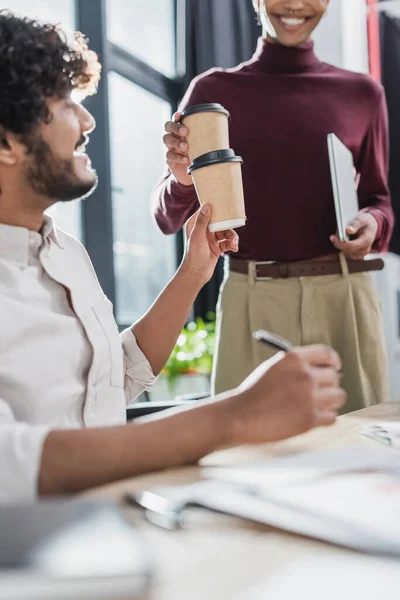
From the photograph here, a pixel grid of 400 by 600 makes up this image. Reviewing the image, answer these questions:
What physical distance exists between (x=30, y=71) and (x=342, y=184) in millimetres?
833

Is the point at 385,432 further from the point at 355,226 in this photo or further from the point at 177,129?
the point at 355,226

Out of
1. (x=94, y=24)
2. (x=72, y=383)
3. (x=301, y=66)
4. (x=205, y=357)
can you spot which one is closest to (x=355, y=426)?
(x=72, y=383)

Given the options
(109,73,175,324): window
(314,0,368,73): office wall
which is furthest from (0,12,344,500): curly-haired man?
(314,0,368,73): office wall

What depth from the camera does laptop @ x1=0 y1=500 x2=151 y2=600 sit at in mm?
404

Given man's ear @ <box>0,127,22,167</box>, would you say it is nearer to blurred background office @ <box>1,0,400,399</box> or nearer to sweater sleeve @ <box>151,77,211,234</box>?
sweater sleeve @ <box>151,77,211,234</box>

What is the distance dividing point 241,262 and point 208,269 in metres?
0.48

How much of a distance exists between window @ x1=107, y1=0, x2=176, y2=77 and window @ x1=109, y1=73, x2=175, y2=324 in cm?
20

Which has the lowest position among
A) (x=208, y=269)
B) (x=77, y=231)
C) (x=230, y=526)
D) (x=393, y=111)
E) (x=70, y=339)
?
(x=230, y=526)

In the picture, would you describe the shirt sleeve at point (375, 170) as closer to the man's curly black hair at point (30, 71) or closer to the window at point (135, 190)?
the man's curly black hair at point (30, 71)

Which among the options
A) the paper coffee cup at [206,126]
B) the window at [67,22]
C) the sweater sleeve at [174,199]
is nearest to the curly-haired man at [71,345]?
the paper coffee cup at [206,126]

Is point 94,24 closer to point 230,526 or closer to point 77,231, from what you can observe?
point 77,231

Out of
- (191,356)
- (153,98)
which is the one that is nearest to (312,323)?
(191,356)

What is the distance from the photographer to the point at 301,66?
6.32ft

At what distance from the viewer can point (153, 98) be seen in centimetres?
406
